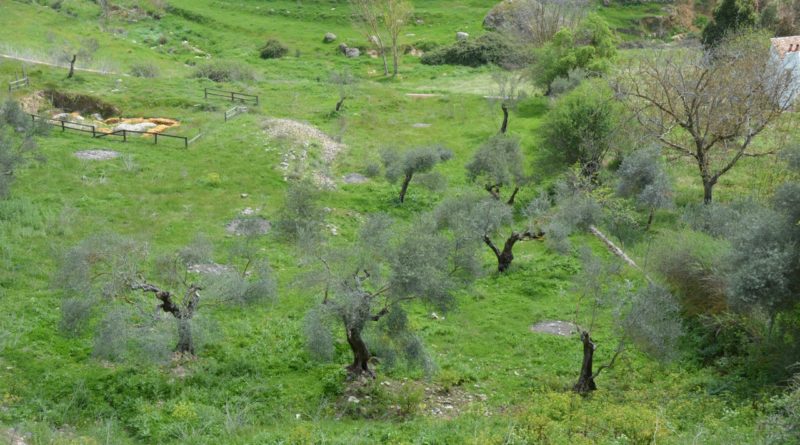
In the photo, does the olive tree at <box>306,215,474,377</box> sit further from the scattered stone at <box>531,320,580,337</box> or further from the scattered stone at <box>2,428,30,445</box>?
the scattered stone at <box>2,428,30,445</box>

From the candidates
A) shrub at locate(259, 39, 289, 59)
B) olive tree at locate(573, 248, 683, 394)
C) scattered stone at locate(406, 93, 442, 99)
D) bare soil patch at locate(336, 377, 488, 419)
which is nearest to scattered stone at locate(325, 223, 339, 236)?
bare soil patch at locate(336, 377, 488, 419)

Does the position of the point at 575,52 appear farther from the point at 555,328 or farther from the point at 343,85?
the point at 555,328

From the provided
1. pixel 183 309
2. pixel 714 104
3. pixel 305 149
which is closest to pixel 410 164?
pixel 305 149

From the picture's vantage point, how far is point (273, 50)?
73.1 metres

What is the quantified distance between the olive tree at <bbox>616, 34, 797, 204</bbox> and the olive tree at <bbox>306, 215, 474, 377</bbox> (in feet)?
66.4

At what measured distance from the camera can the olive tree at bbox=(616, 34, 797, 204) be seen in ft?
123

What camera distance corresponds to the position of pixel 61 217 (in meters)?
32.0

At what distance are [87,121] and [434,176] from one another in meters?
23.3

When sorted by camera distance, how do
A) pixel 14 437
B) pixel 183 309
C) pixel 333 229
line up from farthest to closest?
pixel 333 229 < pixel 183 309 < pixel 14 437

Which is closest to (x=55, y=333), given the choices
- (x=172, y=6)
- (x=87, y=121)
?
(x=87, y=121)

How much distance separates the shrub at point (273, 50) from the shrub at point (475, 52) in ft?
45.9

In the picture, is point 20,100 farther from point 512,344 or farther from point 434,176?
point 512,344

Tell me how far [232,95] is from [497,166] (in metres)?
22.0

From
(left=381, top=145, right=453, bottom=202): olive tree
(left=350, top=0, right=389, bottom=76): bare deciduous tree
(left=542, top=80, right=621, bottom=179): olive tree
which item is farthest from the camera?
(left=350, top=0, right=389, bottom=76): bare deciduous tree
